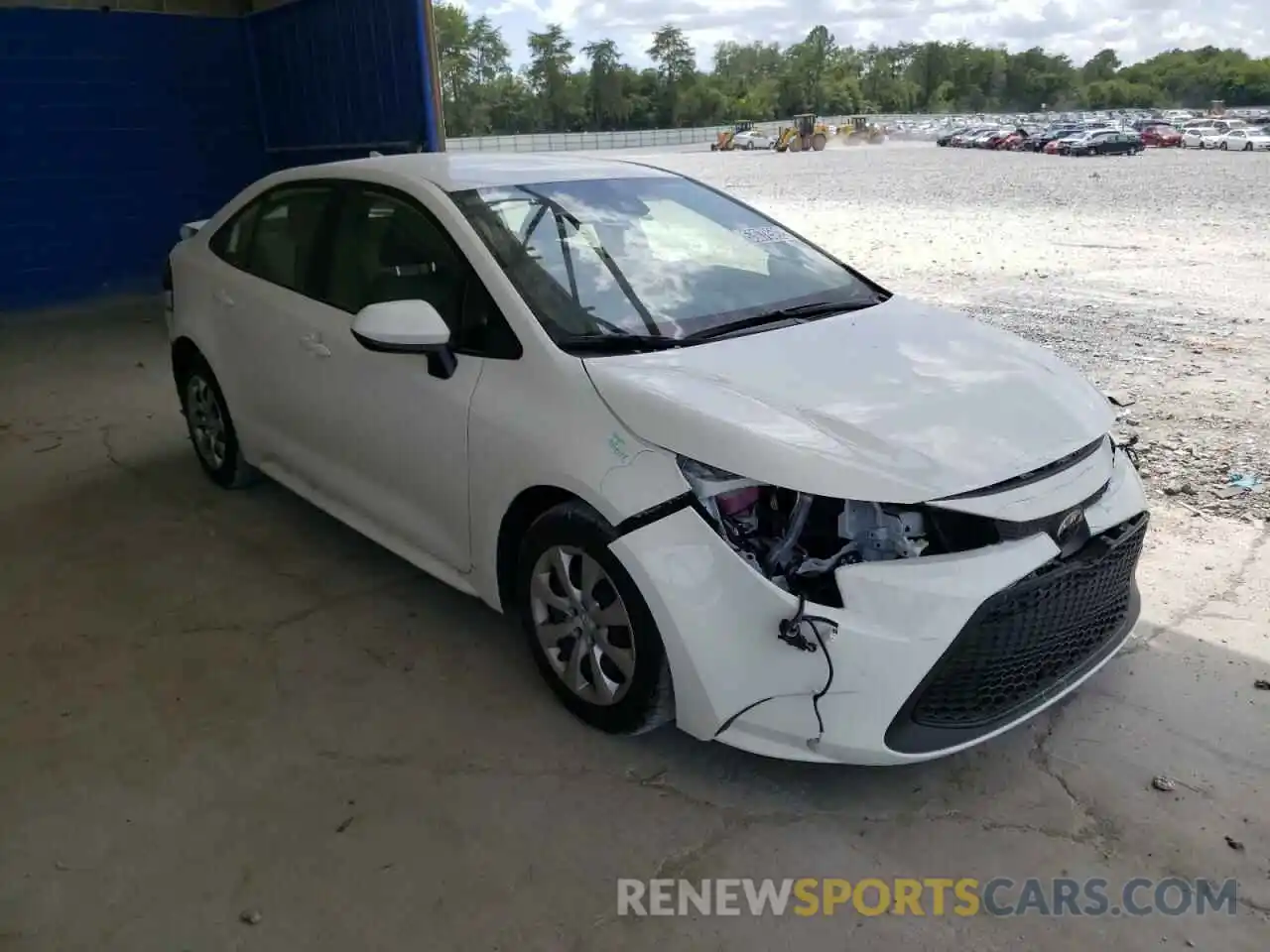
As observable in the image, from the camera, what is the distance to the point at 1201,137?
4003 cm

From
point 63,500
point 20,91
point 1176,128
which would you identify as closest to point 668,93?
point 1176,128

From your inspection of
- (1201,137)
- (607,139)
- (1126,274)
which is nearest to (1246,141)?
(1201,137)

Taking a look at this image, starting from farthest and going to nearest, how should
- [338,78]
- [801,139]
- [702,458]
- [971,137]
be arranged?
1. [801,139]
2. [971,137]
3. [338,78]
4. [702,458]

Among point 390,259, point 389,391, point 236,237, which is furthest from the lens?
point 236,237

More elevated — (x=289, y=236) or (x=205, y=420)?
(x=289, y=236)

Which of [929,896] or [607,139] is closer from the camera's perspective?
[929,896]

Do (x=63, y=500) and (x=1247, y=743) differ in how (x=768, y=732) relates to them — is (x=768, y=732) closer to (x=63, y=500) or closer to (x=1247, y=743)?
(x=1247, y=743)

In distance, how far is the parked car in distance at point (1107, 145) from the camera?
36.5 meters

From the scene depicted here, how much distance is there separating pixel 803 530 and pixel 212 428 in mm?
3274

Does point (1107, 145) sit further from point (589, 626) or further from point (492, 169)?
point (589, 626)

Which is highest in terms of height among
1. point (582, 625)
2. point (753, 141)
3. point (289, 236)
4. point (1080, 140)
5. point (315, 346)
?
point (289, 236)

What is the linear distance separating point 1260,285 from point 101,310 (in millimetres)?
10833

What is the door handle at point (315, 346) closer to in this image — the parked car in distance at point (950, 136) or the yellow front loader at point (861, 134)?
the parked car in distance at point (950, 136)

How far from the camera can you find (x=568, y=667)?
2.80 meters
